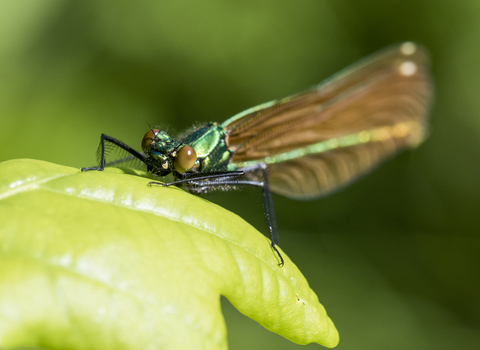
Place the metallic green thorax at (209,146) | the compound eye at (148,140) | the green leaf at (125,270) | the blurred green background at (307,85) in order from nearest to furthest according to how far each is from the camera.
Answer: the green leaf at (125,270), the compound eye at (148,140), the metallic green thorax at (209,146), the blurred green background at (307,85)

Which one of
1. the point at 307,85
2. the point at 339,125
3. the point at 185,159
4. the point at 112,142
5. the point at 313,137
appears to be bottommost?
the point at 185,159

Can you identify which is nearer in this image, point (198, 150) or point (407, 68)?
point (198, 150)

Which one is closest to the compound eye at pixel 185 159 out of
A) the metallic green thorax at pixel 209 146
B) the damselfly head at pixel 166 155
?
the damselfly head at pixel 166 155

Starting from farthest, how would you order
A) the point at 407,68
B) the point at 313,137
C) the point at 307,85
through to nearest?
the point at 307,85 < the point at 407,68 < the point at 313,137

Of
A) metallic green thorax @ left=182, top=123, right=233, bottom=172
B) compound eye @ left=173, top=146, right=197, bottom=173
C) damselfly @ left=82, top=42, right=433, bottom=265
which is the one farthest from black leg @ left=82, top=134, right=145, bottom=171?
metallic green thorax @ left=182, top=123, right=233, bottom=172

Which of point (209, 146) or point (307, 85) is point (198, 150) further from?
point (307, 85)

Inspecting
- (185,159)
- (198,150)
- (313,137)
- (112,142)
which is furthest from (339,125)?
(112,142)

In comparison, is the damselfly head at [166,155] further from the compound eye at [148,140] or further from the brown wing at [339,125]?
the brown wing at [339,125]
